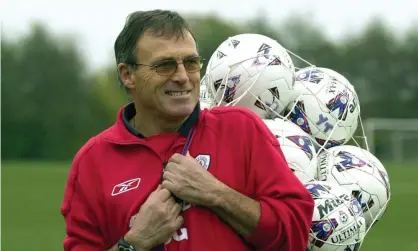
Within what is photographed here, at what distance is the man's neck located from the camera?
4.78 m

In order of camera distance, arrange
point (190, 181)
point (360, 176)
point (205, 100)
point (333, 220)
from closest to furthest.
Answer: point (190, 181), point (333, 220), point (360, 176), point (205, 100)

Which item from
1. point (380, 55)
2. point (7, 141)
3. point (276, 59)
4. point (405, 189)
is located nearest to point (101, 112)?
point (7, 141)

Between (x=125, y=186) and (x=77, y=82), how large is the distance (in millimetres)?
48845

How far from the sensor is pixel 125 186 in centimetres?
469

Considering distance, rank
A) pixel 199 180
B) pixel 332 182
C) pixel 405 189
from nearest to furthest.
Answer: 1. pixel 199 180
2. pixel 332 182
3. pixel 405 189

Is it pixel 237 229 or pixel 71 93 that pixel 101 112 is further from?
pixel 237 229

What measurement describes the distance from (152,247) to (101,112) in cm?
4812

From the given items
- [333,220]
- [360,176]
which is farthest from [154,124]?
[360,176]

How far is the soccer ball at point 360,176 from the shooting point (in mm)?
5371

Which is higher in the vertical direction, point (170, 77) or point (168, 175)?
point (170, 77)

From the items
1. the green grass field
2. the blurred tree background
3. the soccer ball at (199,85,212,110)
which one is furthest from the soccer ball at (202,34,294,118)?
the blurred tree background

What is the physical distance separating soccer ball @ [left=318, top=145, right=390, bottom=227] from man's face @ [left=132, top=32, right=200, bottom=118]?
1.07m

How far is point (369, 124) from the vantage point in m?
43.0

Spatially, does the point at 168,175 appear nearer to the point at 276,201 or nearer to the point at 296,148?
the point at 276,201
